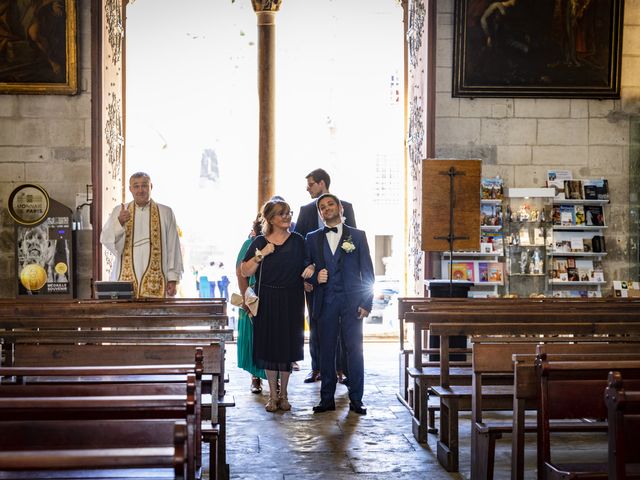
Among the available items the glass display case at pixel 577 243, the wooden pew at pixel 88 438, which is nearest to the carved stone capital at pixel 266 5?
the glass display case at pixel 577 243

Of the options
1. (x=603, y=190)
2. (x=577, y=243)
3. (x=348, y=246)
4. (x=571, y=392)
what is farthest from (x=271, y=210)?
(x=603, y=190)

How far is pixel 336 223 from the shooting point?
6.21m

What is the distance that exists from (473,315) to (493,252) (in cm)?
381

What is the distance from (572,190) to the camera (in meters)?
9.01

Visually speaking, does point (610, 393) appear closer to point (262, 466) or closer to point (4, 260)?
point (262, 466)

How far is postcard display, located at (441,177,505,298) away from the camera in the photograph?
8852 mm

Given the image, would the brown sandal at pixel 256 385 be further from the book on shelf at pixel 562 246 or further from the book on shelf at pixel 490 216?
the book on shelf at pixel 562 246

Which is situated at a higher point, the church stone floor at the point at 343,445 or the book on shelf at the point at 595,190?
the book on shelf at the point at 595,190

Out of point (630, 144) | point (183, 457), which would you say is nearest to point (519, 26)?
point (630, 144)

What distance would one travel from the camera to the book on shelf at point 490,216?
8875mm

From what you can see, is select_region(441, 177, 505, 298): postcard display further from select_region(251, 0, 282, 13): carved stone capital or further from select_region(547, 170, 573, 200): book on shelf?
select_region(251, 0, 282, 13): carved stone capital

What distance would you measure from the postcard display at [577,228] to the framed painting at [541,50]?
99 centimetres

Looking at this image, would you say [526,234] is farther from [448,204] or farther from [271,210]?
[271,210]

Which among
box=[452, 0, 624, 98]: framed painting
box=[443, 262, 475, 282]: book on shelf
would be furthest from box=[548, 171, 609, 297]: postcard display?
box=[452, 0, 624, 98]: framed painting
